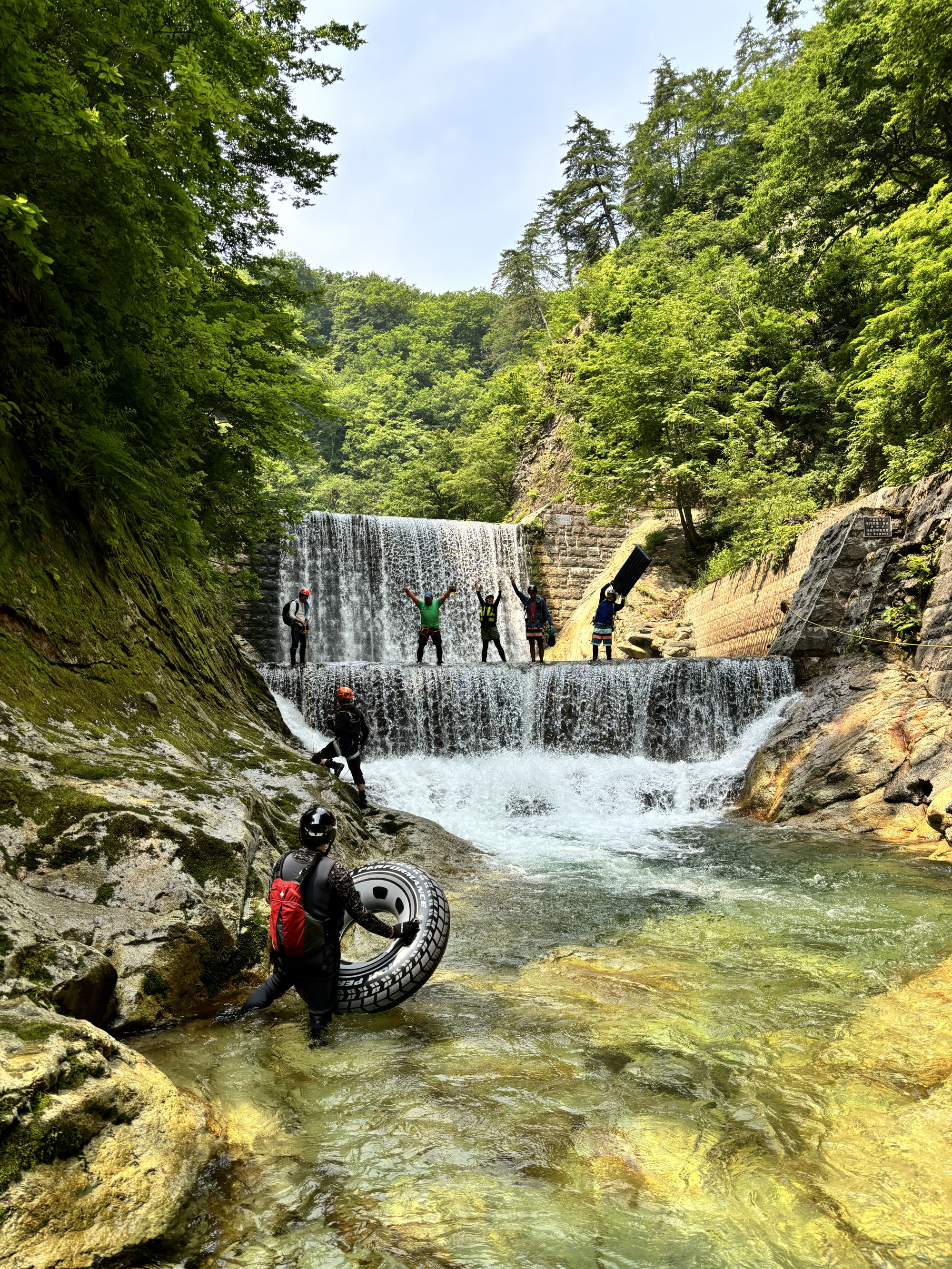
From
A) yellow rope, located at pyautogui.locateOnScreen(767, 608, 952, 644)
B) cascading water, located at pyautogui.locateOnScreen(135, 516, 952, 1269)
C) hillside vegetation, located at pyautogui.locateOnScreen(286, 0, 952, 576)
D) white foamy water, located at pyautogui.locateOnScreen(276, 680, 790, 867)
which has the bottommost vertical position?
white foamy water, located at pyautogui.locateOnScreen(276, 680, 790, 867)

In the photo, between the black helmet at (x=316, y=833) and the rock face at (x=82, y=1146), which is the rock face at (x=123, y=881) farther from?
the black helmet at (x=316, y=833)

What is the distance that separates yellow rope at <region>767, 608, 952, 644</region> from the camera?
34.0 feet

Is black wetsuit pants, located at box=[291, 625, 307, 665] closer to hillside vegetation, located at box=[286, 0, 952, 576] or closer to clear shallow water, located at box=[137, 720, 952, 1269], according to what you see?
hillside vegetation, located at box=[286, 0, 952, 576]

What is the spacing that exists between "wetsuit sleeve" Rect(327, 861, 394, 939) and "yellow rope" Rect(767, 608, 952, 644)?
936 centimetres

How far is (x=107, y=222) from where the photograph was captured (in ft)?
16.5

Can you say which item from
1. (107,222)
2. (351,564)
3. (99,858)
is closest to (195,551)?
(107,222)

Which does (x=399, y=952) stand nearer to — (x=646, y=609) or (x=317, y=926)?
(x=317, y=926)

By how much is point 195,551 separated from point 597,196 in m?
45.3

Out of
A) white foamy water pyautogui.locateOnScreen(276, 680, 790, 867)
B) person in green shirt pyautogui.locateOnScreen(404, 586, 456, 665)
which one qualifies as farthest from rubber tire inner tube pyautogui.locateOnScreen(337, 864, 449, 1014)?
person in green shirt pyautogui.locateOnScreen(404, 586, 456, 665)

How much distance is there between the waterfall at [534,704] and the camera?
13.4m

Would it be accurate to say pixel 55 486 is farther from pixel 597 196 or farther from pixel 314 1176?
pixel 597 196

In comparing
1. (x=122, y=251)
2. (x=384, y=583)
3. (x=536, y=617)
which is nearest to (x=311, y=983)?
(x=122, y=251)

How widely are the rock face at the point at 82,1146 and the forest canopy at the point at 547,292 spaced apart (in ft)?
12.7

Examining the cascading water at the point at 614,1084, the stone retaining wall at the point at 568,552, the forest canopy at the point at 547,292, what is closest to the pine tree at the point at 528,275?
the forest canopy at the point at 547,292
